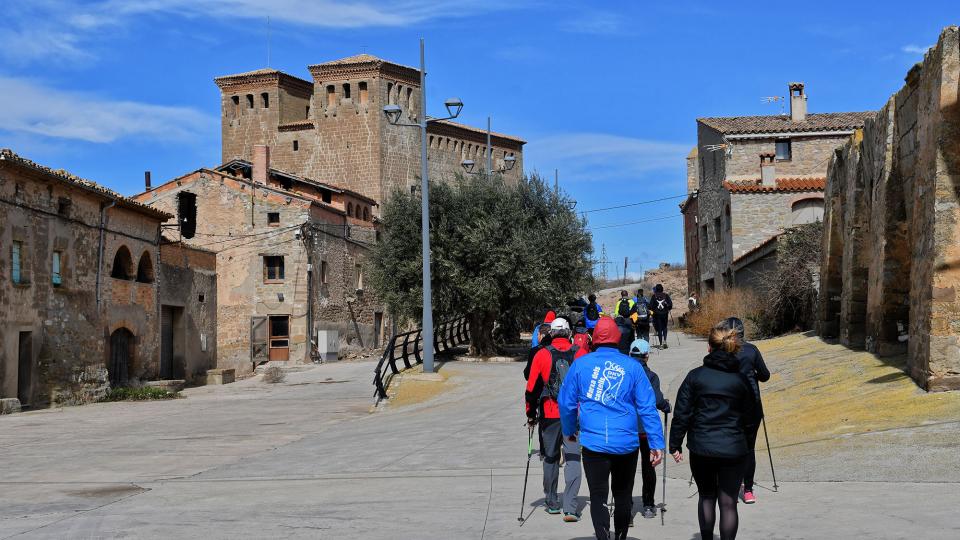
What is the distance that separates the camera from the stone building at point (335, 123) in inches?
2968

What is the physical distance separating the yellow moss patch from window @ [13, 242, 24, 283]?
52.2ft

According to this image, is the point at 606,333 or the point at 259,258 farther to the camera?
the point at 259,258

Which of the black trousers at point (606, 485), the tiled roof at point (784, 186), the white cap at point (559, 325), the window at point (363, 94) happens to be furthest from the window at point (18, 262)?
the window at point (363, 94)

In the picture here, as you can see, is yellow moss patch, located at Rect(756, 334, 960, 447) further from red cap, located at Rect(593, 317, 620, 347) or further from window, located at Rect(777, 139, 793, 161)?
window, located at Rect(777, 139, 793, 161)

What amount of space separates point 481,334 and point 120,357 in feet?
32.7

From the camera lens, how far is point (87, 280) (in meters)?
26.3

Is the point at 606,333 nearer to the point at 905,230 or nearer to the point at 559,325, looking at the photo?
the point at 559,325

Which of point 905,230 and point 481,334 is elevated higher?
point 905,230

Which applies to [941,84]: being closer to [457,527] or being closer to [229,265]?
[457,527]

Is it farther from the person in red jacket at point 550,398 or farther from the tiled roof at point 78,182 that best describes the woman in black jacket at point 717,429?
the tiled roof at point 78,182

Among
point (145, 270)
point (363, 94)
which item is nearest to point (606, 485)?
point (145, 270)

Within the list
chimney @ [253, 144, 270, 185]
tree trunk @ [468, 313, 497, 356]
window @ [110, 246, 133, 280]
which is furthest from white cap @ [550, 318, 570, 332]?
chimney @ [253, 144, 270, 185]

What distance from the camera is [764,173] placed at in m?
37.1

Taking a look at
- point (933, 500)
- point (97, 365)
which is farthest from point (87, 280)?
point (933, 500)
